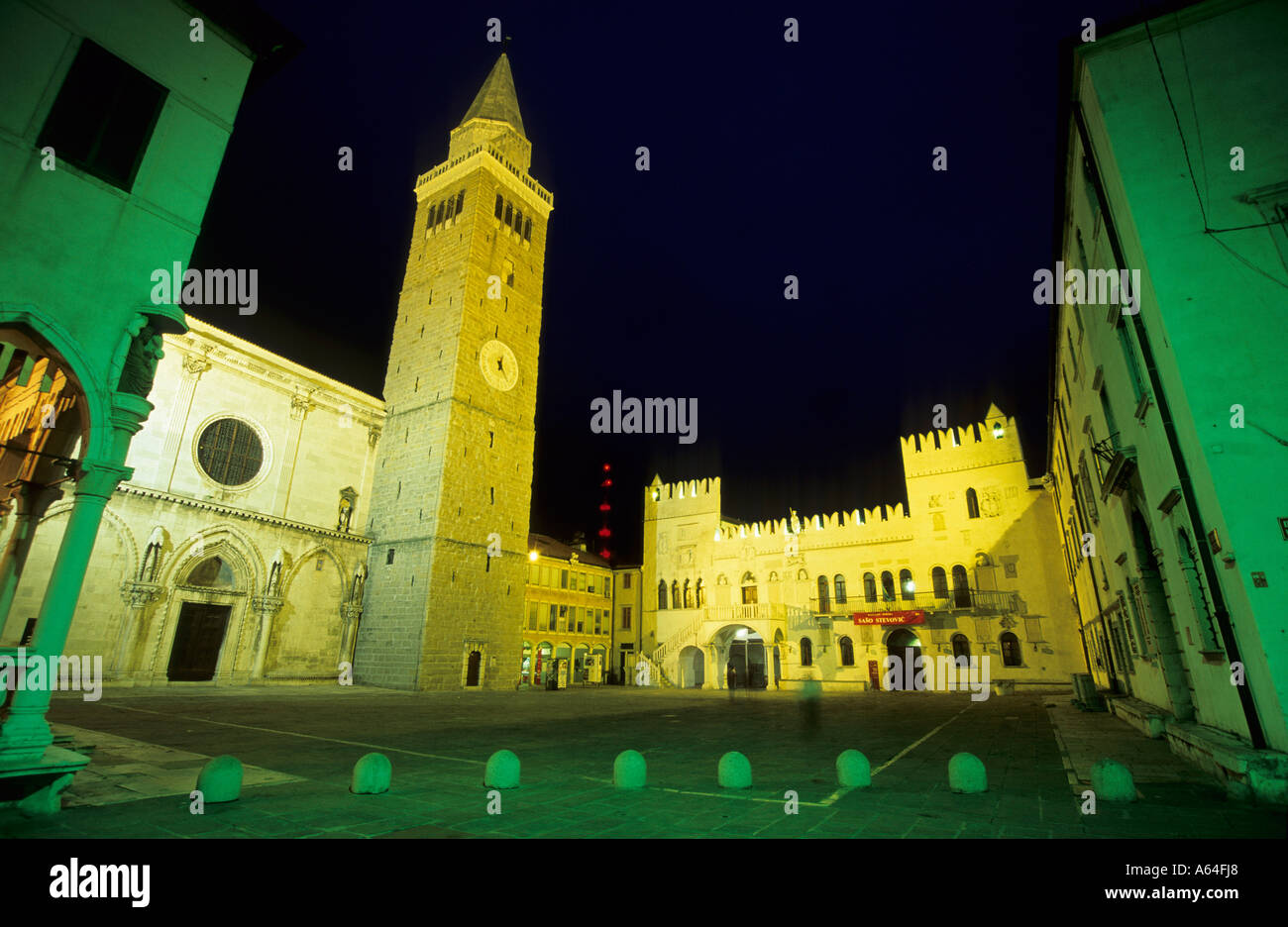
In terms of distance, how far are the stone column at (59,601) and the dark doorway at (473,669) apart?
938 inches

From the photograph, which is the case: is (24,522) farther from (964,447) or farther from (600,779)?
(964,447)

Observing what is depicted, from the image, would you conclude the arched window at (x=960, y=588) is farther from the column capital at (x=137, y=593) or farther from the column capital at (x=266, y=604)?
the column capital at (x=137, y=593)

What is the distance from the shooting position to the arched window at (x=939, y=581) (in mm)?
30994

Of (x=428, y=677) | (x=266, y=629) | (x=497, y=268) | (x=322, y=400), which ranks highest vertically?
(x=497, y=268)

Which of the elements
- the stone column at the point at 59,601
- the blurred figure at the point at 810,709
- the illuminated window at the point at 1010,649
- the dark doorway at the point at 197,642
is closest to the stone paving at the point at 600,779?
the blurred figure at the point at 810,709

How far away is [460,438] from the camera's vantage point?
1174 inches

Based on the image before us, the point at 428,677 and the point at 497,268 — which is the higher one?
the point at 497,268

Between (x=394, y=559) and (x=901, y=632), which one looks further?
(x=901, y=632)

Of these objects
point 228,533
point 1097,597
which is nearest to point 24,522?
point 228,533

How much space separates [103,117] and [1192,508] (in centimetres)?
1461
